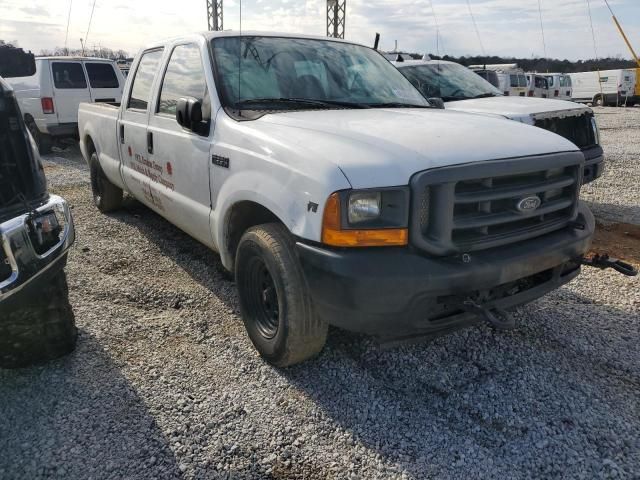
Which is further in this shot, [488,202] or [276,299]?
[276,299]

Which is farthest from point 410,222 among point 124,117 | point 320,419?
point 124,117

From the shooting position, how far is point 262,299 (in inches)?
118

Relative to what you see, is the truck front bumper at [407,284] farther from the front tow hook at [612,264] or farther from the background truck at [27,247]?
the background truck at [27,247]

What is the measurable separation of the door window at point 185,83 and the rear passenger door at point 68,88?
791 cm

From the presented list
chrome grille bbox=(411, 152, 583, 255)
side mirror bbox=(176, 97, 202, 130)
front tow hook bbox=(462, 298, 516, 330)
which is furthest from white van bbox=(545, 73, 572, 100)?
front tow hook bbox=(462, 298, 516, 330)

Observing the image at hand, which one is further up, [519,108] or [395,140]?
[519,108]

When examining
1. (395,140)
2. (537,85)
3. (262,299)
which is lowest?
(262,299)

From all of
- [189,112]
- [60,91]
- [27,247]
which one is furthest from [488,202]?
[60,91]

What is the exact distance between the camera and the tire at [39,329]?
108 inches

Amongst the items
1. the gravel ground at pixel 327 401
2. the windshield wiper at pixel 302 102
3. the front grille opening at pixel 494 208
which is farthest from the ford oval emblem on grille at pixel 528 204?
the windshield wiper at pixel 302 102

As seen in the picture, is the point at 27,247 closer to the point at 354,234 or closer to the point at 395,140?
the point at 354,234

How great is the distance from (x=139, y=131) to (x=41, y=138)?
8590mm

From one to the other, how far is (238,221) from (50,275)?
3.58 ft

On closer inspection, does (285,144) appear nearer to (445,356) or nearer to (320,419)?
(320,419)
